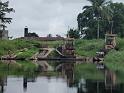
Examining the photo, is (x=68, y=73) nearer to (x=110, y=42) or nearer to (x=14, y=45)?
(x=110, y=42)

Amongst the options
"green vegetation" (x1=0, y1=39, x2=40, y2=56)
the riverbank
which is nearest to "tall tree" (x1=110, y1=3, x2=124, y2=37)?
the riverbank

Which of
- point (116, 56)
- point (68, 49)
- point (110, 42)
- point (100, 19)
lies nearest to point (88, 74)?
point (116, 56)

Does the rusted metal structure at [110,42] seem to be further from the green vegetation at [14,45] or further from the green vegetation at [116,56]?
the green vegetation at [14,45]

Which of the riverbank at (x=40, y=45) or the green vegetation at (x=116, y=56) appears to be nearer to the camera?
the green vegetation at (x=116, y=56)

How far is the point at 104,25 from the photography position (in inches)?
5207

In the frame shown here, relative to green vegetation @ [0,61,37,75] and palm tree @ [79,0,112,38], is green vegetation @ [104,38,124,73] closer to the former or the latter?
palm tree @ [79,0,112,38]

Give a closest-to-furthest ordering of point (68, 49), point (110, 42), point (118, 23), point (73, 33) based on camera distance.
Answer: point (68, 49)
point (110, 42)
point (73, 33)
point (118, 23)

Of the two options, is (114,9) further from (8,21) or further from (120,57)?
(120,57)

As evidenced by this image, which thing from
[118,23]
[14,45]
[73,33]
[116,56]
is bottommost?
[116,56]

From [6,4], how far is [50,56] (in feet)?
81.0

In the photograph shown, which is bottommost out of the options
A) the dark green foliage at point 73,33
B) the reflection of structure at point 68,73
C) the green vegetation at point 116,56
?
the reflection of structure at point 68,73

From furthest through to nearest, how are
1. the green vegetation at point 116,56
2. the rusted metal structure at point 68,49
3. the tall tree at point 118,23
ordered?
the tall tree at point 118,23, the rusted metal structure at point 68,49, the green vegetation at point 116,56

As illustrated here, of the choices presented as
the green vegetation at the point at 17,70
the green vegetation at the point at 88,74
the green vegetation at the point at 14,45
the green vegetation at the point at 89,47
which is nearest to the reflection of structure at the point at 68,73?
the green vegetation at the point at 88,74

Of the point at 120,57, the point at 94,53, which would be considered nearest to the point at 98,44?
the point at 94,53
